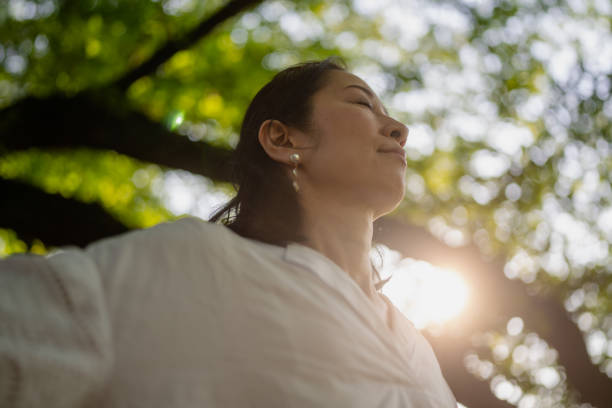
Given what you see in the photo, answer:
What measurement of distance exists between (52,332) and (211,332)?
1.04ft

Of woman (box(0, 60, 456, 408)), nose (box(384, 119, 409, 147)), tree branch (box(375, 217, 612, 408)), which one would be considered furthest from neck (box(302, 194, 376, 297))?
tree branch (box(375, 217, 612, 408))

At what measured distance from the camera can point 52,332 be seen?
88 cm

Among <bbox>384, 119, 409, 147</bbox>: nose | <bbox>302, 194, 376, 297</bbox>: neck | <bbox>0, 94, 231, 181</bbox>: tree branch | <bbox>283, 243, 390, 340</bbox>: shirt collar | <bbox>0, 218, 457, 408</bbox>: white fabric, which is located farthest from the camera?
<bbox>0, 94, 231, 181</bbox>: tree branch

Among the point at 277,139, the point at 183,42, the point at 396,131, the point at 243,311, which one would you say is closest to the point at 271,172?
the point at 277,139

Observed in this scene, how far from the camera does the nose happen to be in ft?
5.95

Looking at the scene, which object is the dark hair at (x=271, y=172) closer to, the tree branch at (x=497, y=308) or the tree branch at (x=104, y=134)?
the tree branch at (x=497, y=308)

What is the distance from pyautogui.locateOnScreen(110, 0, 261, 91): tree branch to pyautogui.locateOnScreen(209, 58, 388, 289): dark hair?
400 centimetres

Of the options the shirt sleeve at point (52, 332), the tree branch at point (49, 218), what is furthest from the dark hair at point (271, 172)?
the tree branch at point (49, 218)

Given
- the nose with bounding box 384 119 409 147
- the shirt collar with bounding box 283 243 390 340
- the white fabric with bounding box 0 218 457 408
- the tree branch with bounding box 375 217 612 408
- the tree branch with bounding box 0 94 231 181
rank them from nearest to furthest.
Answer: the white fabric with bounding box 0 218 457 408
the shirt collar with bounding box 283 243 390 340
the nose with bounding box 384 119 409 147
the tree branch with bounding box 375 217 612 408
the tree branch with bounding box 0 94 231 181

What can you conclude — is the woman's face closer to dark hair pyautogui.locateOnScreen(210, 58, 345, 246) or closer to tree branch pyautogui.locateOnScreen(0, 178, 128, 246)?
dark hair pyautogui.locateOnScreen(210, 58, 345, 246)

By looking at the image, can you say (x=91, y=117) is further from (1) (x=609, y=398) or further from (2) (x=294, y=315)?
(1) (x=609, y=398)

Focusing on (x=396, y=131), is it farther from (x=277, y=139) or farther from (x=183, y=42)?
(x=183, y=42)

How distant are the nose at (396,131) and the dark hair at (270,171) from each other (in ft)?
0.98

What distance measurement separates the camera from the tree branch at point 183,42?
5.79 meters
